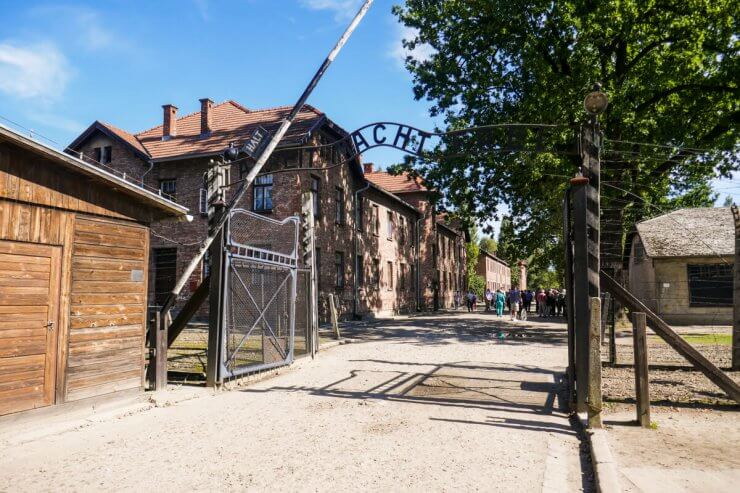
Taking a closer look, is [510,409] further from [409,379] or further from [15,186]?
[15,186]

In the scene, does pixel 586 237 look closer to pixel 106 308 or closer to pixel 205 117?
pixel 106 308

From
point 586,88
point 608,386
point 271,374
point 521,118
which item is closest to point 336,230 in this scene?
point 521,118

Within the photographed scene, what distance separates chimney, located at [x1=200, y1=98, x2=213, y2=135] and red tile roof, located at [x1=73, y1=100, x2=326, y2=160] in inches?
8.5

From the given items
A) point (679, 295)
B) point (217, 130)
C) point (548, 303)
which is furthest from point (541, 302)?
point (217, 130)

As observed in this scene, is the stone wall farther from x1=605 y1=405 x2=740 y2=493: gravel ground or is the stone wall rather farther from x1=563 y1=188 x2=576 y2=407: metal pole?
x1=605 y1=405 x2=740 y2=493: gravel ground

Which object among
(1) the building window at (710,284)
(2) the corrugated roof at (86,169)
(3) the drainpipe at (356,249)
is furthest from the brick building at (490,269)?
(2) the corrugated roof at (86,169)

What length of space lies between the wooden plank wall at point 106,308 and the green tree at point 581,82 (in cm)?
966

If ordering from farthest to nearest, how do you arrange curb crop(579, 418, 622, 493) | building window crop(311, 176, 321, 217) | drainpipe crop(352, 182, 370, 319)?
drainpipe crop(352, 182, 370, 319) → building window crop(311, 176, 321, 217) → curb crop(579, 418, 622, 493)

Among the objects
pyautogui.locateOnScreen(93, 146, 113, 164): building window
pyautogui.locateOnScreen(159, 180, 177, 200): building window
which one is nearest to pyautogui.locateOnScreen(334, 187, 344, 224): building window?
pyautogui.locateOnScreen(159, 180, 177, 200): building window

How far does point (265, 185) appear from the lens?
23281 mm

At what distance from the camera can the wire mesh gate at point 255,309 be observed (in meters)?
8.90

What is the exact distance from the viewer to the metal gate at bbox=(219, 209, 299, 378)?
891 cm

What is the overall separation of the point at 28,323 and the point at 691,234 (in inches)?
1087

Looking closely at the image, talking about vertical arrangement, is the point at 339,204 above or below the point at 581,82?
below
